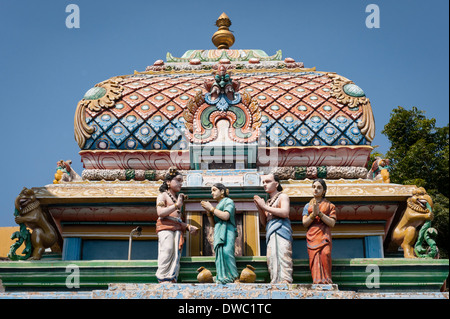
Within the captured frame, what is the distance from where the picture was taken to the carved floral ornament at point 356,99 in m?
11.1

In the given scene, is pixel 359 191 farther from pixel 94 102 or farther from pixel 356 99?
pixel 94 102

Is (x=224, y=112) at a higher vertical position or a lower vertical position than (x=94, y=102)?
lower

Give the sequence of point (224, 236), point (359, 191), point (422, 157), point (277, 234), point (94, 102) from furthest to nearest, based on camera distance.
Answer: point (422, 157) < point (94, 102) < point (359, 191) < point (277, 234) < point (224, 236)

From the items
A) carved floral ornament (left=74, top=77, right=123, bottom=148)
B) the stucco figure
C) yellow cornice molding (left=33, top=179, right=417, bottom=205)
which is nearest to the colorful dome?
carved floral ornament (left=74, top=77, right=123, bottom=148)

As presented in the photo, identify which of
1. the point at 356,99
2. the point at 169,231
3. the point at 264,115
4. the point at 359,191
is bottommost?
the point at 169,231

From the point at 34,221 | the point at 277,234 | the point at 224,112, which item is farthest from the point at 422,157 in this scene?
the point at 34,221

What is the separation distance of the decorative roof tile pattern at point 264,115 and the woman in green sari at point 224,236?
3691 mm

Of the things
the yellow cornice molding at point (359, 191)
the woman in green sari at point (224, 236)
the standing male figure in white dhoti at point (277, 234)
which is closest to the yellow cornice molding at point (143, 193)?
the yellow cornice molding at point (359, 191)

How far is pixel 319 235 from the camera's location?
22.9 ft

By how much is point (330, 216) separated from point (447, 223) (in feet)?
32.5

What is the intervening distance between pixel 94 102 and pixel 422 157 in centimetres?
1095

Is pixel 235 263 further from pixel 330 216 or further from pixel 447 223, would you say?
pixel 447 223

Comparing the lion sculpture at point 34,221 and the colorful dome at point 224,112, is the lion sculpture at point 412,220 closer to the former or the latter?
the colorful dome at point 224,112

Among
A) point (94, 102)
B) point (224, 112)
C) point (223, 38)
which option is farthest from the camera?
point (223, 38)
